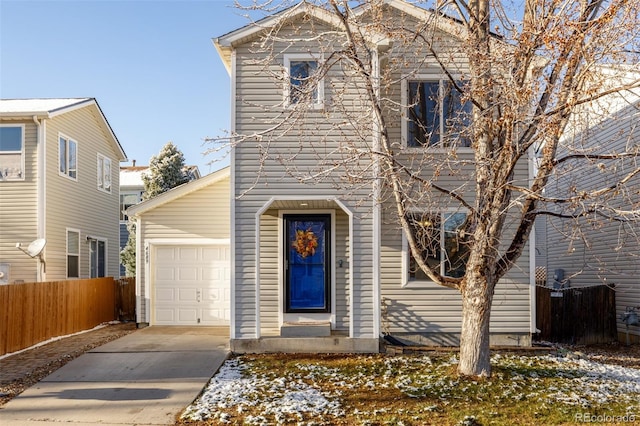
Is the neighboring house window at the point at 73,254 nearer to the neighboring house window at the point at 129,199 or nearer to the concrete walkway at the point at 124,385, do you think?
the concrete walkway at the point at 124,385

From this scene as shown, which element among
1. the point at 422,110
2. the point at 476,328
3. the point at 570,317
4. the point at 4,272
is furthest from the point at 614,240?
the point at 4,272

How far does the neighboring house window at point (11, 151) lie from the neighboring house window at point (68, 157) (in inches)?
43.6

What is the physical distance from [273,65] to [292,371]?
5591 millimetres

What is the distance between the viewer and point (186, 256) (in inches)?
556

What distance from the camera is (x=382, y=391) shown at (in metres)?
8.01

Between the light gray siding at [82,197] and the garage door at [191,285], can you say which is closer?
the garage door at [191,285]

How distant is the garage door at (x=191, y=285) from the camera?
46.0 ft

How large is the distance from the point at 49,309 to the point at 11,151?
187 inches

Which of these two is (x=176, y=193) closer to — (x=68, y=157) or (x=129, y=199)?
(x=68, y=157)

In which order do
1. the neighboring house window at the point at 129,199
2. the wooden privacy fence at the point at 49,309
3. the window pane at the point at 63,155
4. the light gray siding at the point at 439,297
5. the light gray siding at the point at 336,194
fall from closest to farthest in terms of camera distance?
1. the light gray siding at the point at 336,194
2. the wooden privacy fence at the point at 49,309
3. the light gray siding at the point at 439,297
4. the window pane at the point at 63,155
5. the neighboring house window at the point at 129,199

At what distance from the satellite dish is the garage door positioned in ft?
8.65

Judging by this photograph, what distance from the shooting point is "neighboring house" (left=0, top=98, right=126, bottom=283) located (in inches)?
572

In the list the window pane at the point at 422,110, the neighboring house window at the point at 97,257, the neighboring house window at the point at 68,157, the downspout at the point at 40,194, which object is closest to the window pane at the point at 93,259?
the neighboring house window at the point at 97,257

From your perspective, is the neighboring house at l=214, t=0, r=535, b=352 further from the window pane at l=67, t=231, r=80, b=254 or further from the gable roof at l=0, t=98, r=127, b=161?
the window pane at l=67, t=231, r=80, b=254
